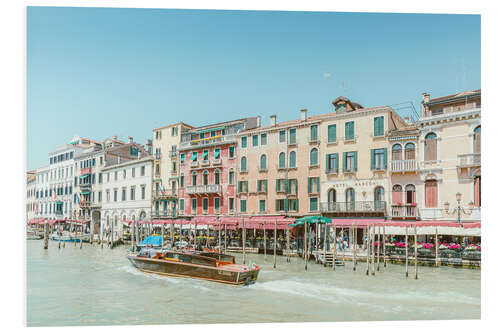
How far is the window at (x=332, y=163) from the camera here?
16.0 m

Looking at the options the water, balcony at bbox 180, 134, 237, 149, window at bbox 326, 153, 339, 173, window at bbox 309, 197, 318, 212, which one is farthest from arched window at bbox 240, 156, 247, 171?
the water

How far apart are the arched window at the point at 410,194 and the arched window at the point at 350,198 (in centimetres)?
194

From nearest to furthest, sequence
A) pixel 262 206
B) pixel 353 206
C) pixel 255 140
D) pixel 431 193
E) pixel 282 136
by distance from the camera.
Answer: pixel 431 193, pixel 353 206, pixel 282 136, pixel 262 206, pixel 255 140

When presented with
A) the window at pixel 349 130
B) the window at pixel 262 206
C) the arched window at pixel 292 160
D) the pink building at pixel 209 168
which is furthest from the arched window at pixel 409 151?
the pink building at pixel 209 168

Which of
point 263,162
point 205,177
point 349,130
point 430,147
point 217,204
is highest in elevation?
point 349,130

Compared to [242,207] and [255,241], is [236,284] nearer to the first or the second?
[255,241]

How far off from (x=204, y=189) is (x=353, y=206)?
7665 millimetres

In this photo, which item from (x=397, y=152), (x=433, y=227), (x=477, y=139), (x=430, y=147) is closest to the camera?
(x=477, y=139)

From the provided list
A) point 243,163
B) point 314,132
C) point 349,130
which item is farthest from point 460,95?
point 243,163

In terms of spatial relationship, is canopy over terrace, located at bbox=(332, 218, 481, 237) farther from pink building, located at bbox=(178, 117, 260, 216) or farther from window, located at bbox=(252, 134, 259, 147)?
pink building, located at bbox=(178, 117, 260, 216)

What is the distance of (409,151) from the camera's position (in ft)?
45.9

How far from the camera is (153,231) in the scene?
2233 centimetres

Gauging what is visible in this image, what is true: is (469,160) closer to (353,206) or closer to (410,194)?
(410,194)
